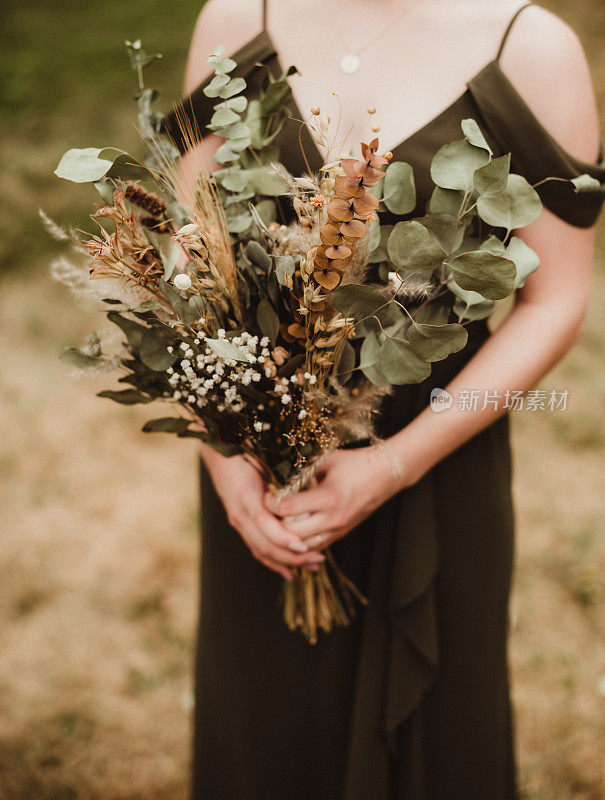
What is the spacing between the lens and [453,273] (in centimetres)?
84

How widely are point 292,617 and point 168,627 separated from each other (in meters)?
1.30

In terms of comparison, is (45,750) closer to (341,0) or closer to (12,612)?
(12,612)

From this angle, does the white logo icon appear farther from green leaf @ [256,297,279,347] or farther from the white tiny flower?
the white tiny flower

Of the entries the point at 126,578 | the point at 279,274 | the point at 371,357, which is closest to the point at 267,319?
the point at 279,274

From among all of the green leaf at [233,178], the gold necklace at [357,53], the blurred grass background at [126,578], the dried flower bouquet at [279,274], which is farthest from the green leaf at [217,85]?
the blurred grass background at [126,578]

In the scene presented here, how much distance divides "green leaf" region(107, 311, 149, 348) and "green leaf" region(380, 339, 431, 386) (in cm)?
33

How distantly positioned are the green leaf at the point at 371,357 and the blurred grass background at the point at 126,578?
1584mm

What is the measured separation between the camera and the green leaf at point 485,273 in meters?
0.79

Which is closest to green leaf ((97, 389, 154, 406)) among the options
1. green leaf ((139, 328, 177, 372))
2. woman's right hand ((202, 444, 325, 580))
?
green leaf ((139, 328, 177, 372))

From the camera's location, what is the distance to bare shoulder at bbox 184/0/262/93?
3.93 feet

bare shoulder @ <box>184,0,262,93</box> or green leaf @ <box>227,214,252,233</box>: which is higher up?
bare shoulder @ <box>184,0,262,93</box>

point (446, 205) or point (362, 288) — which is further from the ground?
point (446, 205)

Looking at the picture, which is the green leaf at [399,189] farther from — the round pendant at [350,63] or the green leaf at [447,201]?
the round pendant at [350,63]

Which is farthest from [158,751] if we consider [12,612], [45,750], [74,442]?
[74,442]
